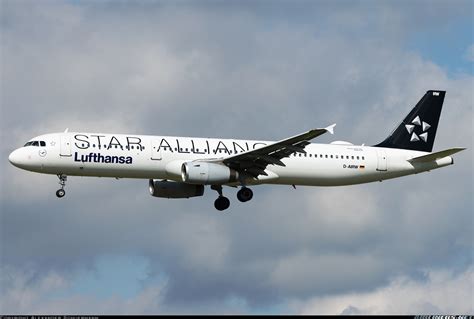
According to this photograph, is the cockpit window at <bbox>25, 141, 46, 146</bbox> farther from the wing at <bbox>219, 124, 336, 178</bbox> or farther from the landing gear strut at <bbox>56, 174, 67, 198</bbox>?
the wing at <bbox>219, 124, 336, 178</bbox>

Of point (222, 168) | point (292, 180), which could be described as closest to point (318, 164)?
point (292, 180)

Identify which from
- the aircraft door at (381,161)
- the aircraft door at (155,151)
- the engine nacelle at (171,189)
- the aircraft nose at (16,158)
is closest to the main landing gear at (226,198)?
the engine nacelle at (171,189)

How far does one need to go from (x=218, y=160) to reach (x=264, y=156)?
2.74 meters

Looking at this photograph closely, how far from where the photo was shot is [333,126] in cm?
6406

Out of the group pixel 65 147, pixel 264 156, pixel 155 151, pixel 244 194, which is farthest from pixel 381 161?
pixel 65 147

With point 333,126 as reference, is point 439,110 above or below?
above

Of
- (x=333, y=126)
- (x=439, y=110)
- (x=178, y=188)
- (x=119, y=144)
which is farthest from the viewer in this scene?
(x=439, y=110)

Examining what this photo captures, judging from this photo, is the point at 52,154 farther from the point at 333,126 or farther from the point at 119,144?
the point at 333,126

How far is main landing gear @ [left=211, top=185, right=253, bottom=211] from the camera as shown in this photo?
71.4 m

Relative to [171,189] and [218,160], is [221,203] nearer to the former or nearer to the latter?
[171,189]

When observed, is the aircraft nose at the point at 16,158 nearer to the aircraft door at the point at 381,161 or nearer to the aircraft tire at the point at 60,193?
the aircraft tire at the point at 60,193

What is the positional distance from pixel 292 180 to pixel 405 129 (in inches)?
395

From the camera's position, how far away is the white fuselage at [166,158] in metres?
67.9

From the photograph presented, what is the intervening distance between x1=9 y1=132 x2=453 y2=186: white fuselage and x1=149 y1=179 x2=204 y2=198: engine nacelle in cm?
431
